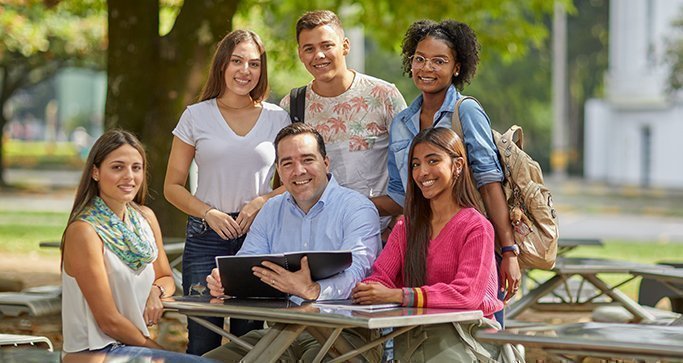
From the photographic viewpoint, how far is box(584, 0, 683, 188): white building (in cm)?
4303

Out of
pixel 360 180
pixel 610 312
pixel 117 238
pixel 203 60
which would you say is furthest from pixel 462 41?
pixel 203 60

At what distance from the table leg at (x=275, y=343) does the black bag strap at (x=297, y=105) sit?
1.38 meters

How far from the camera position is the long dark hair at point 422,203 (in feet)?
16.5

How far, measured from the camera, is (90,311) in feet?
16.0

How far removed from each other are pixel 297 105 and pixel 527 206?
1275mm

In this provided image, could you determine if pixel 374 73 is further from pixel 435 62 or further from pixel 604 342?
pixel 604 342

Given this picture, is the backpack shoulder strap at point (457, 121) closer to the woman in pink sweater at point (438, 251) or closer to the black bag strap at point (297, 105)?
the woman in pink sweater at point (438, 251)

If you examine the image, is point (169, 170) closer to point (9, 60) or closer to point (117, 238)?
point (117, 238)

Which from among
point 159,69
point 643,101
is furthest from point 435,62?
point 643,101

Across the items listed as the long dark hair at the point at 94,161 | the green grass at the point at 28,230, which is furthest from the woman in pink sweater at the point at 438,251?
the green grass at the point at 28,230

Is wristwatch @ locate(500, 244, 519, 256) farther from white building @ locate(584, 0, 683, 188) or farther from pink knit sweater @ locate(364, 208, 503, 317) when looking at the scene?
white building @ locate(584, 0, 683, 188)

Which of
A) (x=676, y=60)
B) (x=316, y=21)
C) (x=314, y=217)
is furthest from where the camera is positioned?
(x=676, y=60)

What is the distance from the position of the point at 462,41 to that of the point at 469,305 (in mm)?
1247

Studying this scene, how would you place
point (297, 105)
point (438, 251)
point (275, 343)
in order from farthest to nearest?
point (297, 105) → point (438, 251) → point (275, 343)
